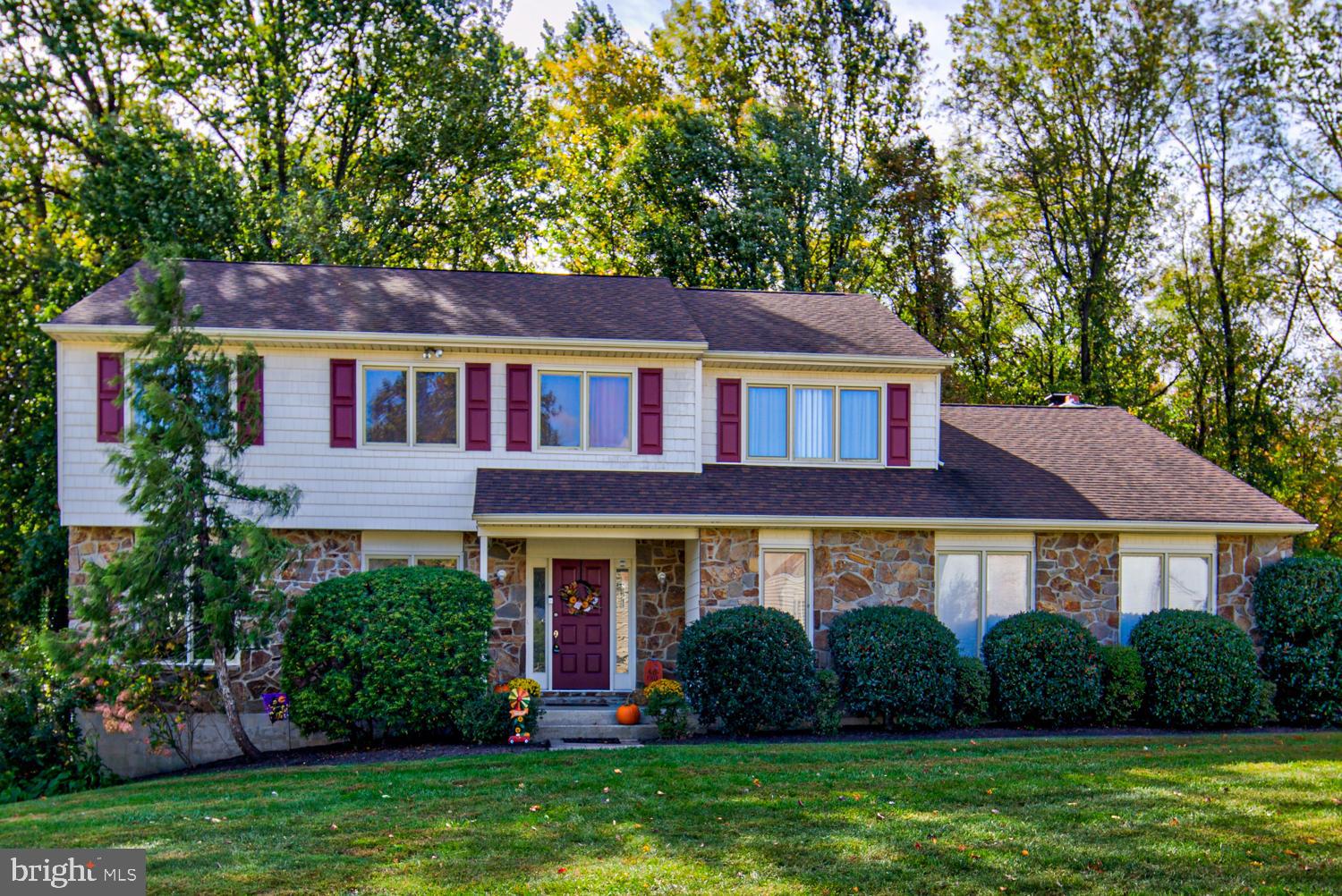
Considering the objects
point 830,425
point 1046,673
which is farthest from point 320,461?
point 1046,673

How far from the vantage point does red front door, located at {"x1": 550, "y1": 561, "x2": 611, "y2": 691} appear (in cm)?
1736

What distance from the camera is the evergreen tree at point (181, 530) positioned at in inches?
529

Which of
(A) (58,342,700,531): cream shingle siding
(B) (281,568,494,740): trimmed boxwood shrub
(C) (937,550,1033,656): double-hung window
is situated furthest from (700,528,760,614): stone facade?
(B) (281,568,494,740): trimmed boxwood shrub

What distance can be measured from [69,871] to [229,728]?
22.7ft

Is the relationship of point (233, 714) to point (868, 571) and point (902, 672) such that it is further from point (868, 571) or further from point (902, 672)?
point (868, 571)

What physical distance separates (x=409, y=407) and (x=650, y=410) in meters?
3.34

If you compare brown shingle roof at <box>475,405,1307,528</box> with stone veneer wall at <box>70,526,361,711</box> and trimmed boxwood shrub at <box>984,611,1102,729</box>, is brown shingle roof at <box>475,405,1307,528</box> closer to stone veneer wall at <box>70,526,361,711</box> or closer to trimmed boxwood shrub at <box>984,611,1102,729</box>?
trimmed boxwood shrub at <box>984,611,1102,729</box>

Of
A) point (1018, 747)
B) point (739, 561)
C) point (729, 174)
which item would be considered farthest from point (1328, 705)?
point (729, 174)

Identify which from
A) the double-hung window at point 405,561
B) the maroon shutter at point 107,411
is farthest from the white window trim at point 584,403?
the maroon shutter at point 107,411

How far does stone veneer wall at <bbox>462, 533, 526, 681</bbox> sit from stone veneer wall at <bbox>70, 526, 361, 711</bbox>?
172cm

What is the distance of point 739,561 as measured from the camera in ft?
53.8

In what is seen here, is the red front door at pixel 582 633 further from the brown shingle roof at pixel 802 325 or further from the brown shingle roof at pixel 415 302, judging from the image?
the brown shingle roof at pixel 802 325

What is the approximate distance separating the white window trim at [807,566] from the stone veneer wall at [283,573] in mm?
5447

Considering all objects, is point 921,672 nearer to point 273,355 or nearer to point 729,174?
point 273,355
